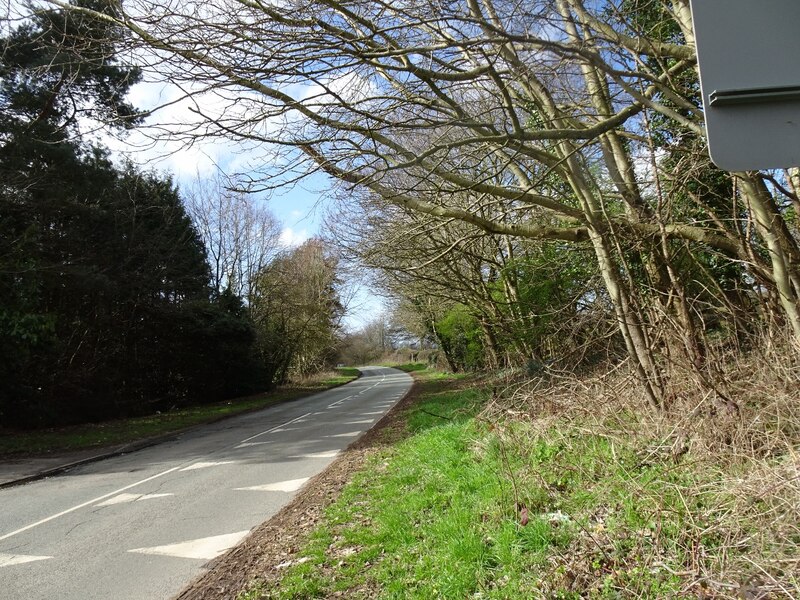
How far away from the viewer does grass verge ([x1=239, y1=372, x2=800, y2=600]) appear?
2934mm

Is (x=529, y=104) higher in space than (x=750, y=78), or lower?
higher

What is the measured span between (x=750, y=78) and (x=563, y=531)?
3.33 metres

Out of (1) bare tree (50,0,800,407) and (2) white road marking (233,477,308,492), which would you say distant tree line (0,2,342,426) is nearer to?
(1) bare tree (50,0,800,407)

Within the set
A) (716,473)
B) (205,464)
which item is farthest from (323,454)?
(716,473)

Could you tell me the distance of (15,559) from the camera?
5367mm

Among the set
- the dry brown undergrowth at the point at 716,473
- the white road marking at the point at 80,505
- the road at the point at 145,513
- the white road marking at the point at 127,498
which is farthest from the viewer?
the white road marking at the point at 127,498

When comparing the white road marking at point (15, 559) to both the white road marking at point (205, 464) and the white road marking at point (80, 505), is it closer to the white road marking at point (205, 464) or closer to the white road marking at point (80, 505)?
the white road marking at point (80, 505)

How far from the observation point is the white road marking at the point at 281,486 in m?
Answer: 7.73

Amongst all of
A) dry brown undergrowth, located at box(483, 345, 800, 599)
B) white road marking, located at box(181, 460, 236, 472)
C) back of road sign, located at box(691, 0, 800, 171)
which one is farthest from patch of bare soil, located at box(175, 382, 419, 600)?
back of road sign, located at box(691, 0, 800, 171)

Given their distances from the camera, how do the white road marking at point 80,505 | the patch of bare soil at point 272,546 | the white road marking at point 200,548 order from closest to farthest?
the patch of bare soil at point 272,546
the white road marking at point 200,548
the white road marking at point 80,505

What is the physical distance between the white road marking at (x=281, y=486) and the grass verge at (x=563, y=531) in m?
1.58

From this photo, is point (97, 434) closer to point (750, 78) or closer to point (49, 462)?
point (49, 462)

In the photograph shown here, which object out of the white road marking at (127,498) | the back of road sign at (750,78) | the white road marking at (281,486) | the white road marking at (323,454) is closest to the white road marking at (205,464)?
the white road marking at (323,454)

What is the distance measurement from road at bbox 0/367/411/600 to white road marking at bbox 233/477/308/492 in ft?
0.05
